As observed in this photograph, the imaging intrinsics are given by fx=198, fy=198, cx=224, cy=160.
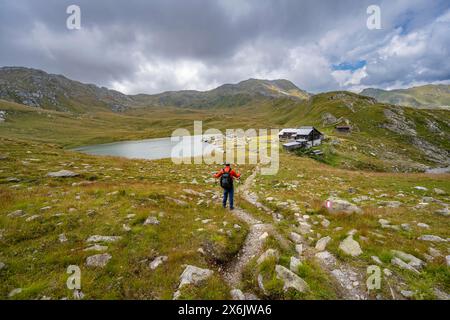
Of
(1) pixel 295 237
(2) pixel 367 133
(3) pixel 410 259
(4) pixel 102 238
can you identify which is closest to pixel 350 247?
(3) pixel 410 259

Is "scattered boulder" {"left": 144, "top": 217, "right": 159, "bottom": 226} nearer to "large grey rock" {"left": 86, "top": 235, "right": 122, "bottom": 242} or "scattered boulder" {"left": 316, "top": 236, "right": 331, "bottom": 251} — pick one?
"large grey rock" {"left": 86, "top": 235, "right": 122, "bottom": 242}

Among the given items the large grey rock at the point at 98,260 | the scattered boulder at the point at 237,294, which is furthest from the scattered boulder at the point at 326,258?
the large grey rock at the point at 98,260

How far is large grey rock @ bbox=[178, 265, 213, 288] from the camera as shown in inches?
260

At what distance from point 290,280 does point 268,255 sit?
4.44ft

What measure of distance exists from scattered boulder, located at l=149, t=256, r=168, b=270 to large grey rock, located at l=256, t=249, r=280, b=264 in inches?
147

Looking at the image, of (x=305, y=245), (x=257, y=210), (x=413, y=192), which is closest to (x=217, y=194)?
(x=257, y=210)

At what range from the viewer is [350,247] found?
875cm

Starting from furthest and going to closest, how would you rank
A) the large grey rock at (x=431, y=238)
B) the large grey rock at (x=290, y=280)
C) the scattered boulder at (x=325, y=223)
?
the scattered boulder at (x=325, y=223) → the large grey rock at (x=431, y=238) → the large grey rock at (x=290, y=280)

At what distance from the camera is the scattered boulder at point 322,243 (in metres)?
9.08

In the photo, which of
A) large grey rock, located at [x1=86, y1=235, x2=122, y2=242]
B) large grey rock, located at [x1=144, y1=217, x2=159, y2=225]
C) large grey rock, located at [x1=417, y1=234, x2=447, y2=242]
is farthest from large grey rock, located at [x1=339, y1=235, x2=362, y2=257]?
large grey rock, located at [x1=86, y1=235, x2=122, y2=242]

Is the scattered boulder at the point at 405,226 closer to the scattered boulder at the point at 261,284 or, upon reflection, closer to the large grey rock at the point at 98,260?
the scattered boulder at the point at 261,284

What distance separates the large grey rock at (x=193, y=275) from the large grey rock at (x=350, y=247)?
5973mm
